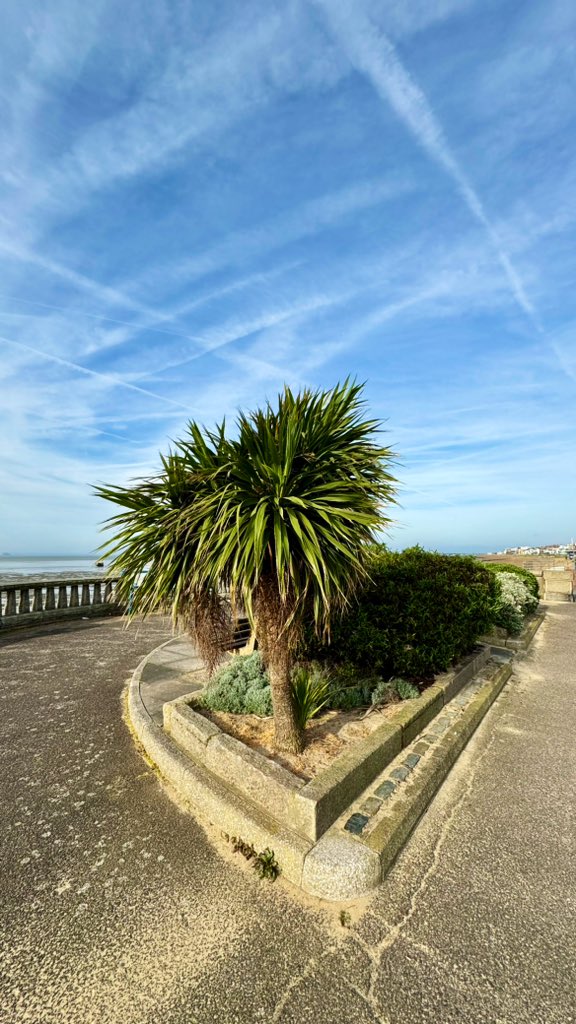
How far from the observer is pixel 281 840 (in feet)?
8.10

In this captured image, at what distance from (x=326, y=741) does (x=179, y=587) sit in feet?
6.14

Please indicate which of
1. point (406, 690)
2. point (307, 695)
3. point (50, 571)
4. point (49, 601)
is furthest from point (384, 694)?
point (50, 571)

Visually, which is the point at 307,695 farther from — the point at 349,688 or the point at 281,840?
the point at 281,840

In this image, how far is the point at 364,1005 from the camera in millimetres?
1738

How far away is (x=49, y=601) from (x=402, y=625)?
351 inches

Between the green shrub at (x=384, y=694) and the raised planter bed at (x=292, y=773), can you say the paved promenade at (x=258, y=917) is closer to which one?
the raised planter bed at (x=292, y=773)

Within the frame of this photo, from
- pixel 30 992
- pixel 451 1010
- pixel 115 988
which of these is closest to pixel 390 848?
pixel 451 1010

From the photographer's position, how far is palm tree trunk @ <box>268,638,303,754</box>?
10.8 feet

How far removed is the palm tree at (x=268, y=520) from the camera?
2.89 m

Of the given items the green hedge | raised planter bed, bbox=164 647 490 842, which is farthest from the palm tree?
the green hedge

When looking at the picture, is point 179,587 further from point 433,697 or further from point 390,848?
point 433,697

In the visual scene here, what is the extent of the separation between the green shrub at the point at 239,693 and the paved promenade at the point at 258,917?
2.64 feet

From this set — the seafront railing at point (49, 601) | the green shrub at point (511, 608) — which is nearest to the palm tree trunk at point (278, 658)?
the green shrub at point (511, 608)

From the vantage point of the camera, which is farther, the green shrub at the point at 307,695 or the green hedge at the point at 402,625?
the green hedge at the point at 402,625
